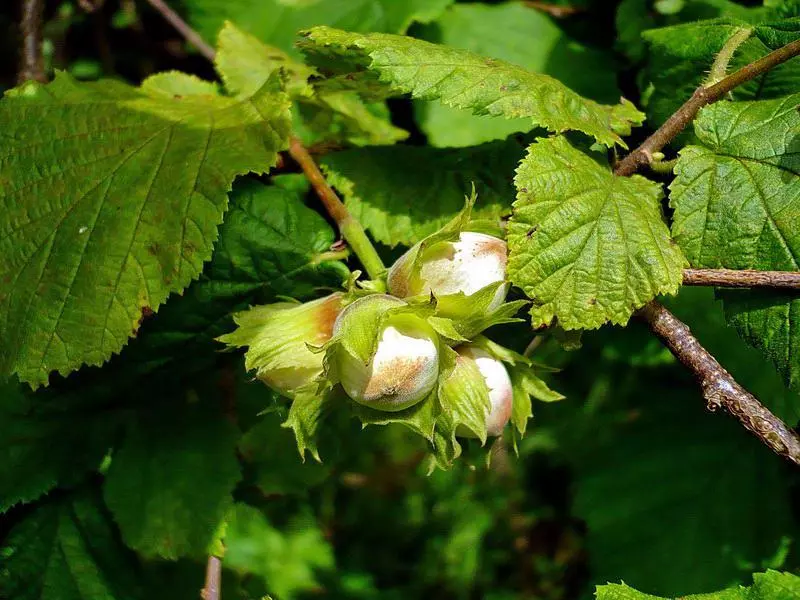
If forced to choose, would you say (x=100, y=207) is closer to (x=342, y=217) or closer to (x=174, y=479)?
(x=342, y=217)

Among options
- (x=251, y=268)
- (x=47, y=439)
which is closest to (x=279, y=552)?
(x=47, y=439)

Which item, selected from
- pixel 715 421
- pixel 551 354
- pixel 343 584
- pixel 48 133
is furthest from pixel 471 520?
pixel 48 133

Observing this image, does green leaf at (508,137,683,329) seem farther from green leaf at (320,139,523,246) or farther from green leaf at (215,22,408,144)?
green leaf at (215,22,408,144)

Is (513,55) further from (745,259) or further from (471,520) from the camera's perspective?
(471,520)

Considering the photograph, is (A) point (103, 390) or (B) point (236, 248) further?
(A) point (103, 390)

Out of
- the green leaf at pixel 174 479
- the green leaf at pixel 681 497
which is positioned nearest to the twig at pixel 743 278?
the green leaf at pixel 681 497

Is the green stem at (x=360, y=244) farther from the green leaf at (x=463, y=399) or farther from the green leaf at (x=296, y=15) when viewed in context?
the green leaf at (x=296, y=15)
